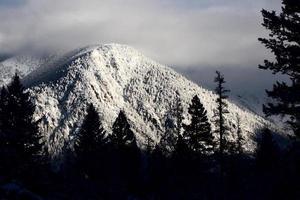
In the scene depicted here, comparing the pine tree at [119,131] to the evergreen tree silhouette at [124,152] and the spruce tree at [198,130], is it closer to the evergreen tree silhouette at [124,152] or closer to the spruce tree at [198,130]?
the evergreen tree silhouette at [124,152]

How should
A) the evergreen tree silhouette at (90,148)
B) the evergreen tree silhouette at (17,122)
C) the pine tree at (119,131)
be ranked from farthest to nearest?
1. the pine tree at (119,131)
2. the evergreen tree silhouette at (90,148)
3. the evergreen tree silhouette at (17,122)

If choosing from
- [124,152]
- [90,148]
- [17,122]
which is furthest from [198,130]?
[17,122]

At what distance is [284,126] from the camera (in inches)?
1191

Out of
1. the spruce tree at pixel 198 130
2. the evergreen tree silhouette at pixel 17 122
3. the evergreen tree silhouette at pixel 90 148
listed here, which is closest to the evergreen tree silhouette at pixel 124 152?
the evergreen tree silhouette at pixel 90 148

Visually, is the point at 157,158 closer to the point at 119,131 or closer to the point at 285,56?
the point at 119,131

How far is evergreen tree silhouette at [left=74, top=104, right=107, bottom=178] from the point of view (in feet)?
204

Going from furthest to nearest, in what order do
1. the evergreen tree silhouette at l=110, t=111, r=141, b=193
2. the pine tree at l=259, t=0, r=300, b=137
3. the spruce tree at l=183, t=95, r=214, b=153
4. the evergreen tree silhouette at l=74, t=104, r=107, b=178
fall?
the evergreen tree silhouette at l=110, t=111, r=141, b=193
the evergreen tree silhouette at l=74, t=104, r=107, b=178
the spruce tree at l=183, t=95, r=214, b=153
the pine tree at l=259, t=0, r=300, b=137

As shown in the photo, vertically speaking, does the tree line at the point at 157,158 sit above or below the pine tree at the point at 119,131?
below

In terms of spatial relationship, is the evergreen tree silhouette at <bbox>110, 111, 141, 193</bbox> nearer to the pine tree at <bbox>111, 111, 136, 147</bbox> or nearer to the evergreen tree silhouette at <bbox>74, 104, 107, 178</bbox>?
the pine tree at <bbox>111, 111, 136, 147</bbox>

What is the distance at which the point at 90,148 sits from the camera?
210ft

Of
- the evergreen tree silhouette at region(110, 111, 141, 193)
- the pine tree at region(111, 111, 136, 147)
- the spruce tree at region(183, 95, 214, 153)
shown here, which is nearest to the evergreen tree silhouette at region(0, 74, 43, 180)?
the spruce tree at region(183, 95, 214, 153)

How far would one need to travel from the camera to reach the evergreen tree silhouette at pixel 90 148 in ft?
204

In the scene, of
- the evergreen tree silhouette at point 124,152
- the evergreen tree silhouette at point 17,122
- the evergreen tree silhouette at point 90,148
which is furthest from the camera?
the evergreen tree silhouette at point 124,152

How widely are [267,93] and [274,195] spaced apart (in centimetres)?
814
